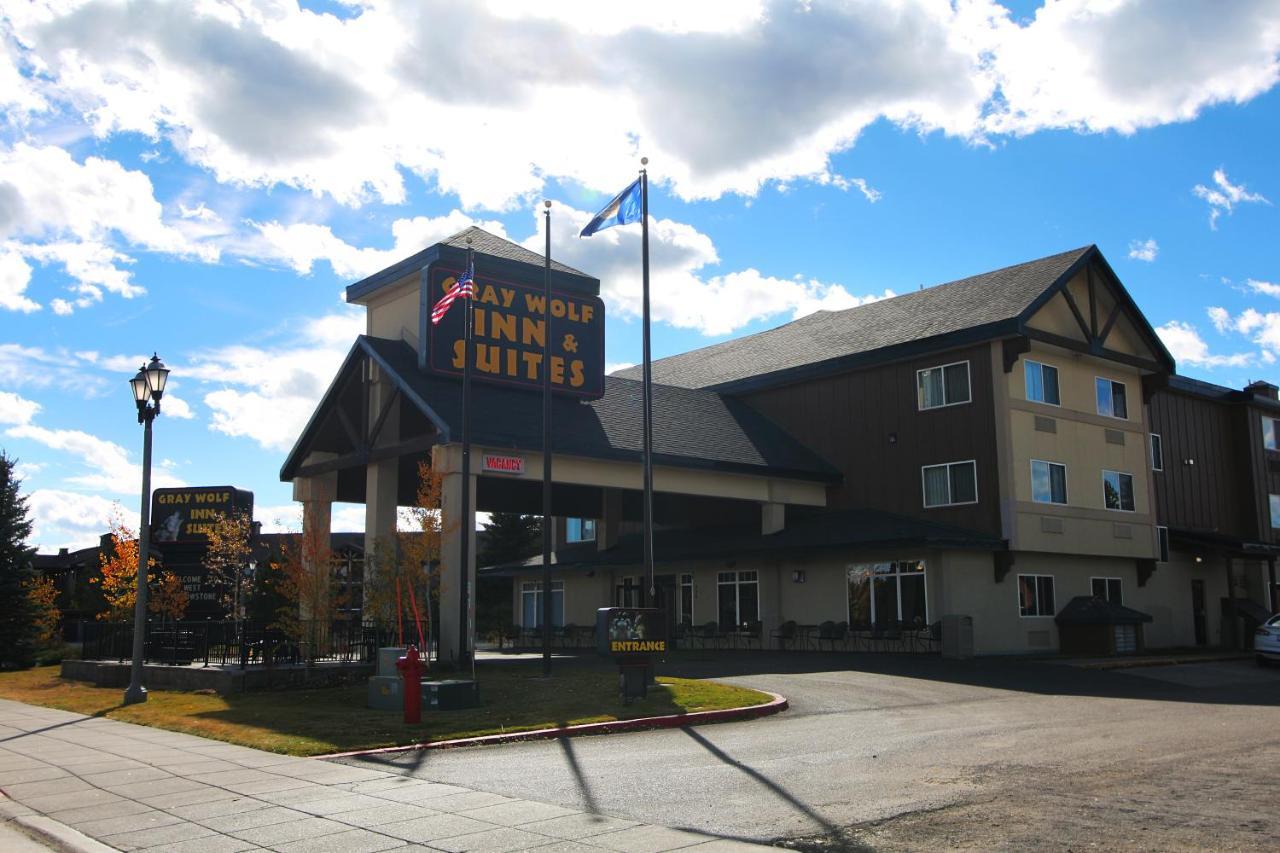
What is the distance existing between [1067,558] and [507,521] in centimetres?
3575

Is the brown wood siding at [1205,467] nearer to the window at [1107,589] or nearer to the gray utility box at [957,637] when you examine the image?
the window at [1107,589]

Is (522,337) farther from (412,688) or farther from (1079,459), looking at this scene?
(1079,459)

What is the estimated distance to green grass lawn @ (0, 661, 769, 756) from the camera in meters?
14.9

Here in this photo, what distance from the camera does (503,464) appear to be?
2653 centimetres

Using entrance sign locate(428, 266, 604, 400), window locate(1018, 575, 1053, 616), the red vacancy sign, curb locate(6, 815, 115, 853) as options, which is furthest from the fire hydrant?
window locate(1018, 575, 1053, 616)

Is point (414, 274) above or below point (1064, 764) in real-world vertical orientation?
above

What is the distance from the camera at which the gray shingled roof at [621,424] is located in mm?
27328

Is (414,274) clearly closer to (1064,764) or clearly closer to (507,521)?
(1064,764)

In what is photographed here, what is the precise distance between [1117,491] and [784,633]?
11649mm

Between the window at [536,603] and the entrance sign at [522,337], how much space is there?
43.0 feet

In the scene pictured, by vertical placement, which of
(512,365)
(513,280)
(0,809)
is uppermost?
(513,280)

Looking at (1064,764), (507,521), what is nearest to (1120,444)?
(1064,764)

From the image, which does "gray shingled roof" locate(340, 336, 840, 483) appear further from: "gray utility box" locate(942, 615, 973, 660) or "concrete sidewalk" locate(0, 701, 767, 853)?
"concrete sidewalk" locate(0, 701, 767, 853)

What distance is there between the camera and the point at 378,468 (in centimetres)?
2966
